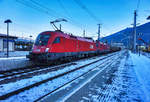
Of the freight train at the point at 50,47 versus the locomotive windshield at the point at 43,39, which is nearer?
the freight train at the point at 50,47

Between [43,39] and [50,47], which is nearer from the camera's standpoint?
[50,47]

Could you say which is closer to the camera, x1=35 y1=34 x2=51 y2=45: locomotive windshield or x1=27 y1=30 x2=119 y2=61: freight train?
x1=27 y1=30 x2=119 y2=61: freight train

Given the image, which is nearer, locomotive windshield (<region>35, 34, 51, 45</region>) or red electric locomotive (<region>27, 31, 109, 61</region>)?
red electric locomotive (<region>27, 31, 109, 61</region>)

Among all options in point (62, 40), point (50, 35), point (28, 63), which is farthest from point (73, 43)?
point (28, 63)

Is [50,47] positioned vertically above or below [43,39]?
below

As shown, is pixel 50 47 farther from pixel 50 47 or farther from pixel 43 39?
pixel 43 39

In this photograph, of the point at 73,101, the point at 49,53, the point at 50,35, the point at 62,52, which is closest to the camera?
the point at 73,101

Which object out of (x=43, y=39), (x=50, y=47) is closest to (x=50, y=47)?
A: (x=50, y=47)

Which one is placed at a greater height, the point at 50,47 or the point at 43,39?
the point at 43,39

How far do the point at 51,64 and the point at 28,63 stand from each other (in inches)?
83.2

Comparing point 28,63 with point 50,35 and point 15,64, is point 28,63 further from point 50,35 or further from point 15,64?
point 50,35

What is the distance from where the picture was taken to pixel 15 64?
8.14 metres

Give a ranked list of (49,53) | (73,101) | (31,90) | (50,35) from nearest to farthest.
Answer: (73,101)
(31,90)
(49,53)
(50,35)

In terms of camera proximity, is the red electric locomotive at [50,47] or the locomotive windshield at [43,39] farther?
the locomotive windshield at [43,39]
